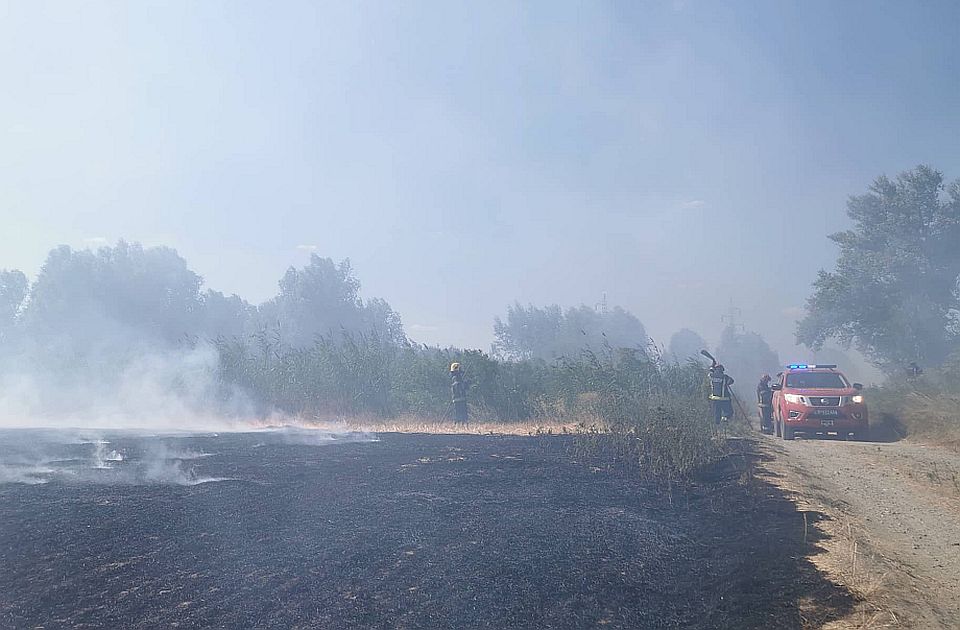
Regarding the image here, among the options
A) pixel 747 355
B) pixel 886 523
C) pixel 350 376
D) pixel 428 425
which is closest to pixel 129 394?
pixel 350 376

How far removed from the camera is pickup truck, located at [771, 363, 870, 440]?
1878 cm

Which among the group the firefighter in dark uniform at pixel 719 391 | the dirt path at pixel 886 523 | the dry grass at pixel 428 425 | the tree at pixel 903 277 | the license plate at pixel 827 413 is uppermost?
the tree at pixel 903 277

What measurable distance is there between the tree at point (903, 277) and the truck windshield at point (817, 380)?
22.2 metres

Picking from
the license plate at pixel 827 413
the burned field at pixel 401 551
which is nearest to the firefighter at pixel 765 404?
the license plate at pixel 827 413

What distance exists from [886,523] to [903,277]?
35748 mm

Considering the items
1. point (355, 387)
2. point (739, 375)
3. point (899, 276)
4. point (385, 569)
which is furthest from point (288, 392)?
point (739, 375)

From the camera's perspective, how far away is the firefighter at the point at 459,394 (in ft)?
73.7

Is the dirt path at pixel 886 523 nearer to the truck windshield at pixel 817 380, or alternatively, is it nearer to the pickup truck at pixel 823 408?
the pickup truck at pixel 823 408

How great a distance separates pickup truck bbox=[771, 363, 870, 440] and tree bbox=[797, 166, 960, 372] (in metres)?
22.5

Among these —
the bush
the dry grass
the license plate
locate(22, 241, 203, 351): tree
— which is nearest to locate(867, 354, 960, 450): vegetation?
the license plate

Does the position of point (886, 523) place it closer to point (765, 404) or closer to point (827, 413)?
point (827, 413)

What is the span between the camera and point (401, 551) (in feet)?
22.2

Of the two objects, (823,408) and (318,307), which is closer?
(823,408)

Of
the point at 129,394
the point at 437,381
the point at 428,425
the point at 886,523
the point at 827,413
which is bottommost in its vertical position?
the point at 886,523
